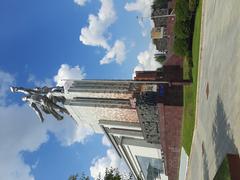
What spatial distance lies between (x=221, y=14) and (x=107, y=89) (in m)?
46.7

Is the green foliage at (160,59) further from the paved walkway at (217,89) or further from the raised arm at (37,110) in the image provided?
the paved walkway at (217,89)

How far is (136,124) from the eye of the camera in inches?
2534

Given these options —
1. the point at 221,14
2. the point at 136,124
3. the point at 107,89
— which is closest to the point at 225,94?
the point at 221,14

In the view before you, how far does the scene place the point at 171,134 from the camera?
4547 cm

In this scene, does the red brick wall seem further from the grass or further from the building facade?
the grass

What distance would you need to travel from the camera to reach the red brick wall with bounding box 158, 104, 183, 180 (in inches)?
1709

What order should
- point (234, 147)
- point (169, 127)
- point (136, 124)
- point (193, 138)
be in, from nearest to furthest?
1. point (234, 147)
2. point (193, 138)
3. point (169, 127)
4. point (136, 124)

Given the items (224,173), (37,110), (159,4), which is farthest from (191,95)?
(159,4)

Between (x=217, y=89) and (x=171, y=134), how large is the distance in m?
22.4

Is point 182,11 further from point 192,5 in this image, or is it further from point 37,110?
point 37,110

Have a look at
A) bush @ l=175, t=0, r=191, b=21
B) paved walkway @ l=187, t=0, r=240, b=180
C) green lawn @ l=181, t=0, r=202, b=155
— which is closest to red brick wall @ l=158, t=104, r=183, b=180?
Answer: green lawn @ l=181, t=0, r=202, b=155

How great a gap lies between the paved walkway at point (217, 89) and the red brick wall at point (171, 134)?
9.67 meters

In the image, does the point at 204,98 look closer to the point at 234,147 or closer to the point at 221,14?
the point at 221,14

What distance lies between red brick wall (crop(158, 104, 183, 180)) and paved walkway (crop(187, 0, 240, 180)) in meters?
9.67
